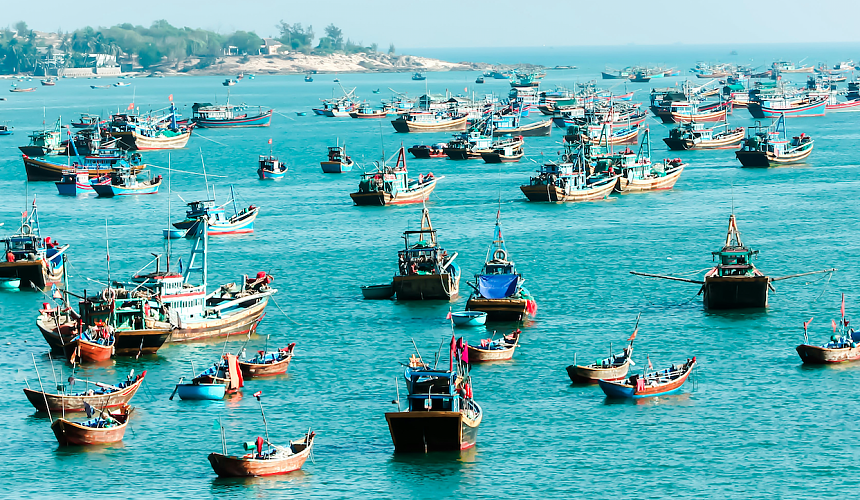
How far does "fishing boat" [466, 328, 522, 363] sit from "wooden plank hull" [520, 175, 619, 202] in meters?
73.6

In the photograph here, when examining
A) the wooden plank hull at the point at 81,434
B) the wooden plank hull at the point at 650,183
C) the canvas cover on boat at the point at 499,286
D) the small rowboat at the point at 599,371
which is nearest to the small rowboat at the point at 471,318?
the canvas cover on boat at the point at 499,286

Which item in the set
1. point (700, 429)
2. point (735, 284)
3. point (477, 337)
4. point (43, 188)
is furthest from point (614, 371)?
point (43, 188)

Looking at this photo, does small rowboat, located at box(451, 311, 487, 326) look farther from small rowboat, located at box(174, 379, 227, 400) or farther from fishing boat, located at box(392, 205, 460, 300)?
small rowboat, located at box(174, 379, 227, 400)

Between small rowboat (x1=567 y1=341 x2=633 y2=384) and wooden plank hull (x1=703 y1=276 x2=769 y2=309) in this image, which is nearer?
small rowboat (x1=567 y1=341 x2=633 y2=384)

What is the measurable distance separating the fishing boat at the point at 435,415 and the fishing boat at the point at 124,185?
367ft

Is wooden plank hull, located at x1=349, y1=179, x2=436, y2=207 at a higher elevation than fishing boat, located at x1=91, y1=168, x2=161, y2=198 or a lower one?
higher

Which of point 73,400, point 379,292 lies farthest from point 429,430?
point 379,292

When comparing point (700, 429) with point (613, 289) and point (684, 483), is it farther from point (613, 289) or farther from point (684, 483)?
point (613, 289)

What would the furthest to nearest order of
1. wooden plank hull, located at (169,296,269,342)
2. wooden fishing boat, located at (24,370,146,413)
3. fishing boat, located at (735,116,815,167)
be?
fishing boat, located at (735,116,815,167)
wooden plank hull, located at (169,296,269,342)
wooden fishing boat, located at (24,370,146,413)

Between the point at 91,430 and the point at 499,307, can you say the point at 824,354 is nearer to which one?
the point at 499,307

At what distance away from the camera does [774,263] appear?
112 m

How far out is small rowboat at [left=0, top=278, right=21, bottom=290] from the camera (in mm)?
103188

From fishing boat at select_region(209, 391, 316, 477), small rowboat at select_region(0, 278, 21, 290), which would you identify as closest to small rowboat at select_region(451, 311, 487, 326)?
fishing boat at select_region(209, 391, 316, 477)

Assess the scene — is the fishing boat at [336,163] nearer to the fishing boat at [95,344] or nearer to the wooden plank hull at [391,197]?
the wooden plank hull at [391,197]
